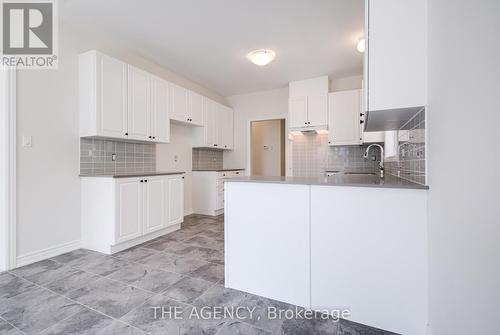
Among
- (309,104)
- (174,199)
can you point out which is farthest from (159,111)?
(309,104)

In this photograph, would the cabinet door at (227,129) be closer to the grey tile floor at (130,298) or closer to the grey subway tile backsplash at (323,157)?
the grey subway tile backsplash at (323,157)

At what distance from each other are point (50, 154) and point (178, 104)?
1.81m

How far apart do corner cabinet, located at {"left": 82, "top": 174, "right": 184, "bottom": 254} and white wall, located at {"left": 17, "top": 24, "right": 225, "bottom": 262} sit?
0.17m

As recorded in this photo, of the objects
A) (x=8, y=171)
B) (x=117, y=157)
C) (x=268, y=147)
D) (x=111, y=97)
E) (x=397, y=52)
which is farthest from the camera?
(x=268, y=147)

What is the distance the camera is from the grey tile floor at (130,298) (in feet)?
4.33

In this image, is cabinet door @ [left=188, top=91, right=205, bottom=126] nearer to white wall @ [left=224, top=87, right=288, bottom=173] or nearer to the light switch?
white wall @ [left=224, top=87, right=288, bottom=173]

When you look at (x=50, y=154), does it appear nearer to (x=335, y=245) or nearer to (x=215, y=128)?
(x=215, y=128)

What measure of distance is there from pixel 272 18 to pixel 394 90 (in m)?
1.83

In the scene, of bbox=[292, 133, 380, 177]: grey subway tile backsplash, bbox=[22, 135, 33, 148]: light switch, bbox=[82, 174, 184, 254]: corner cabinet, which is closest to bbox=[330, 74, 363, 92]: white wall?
bbox=[292, 133, 380, 177]: grey subway tile backsplash

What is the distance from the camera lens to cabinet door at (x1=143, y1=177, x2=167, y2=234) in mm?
2805

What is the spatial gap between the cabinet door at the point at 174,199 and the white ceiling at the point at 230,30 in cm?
183

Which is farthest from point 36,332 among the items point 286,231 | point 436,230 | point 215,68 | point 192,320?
point 215,68

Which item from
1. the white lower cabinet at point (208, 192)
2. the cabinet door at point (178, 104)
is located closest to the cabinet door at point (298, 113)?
the white lower cabinet at point (208, 192)

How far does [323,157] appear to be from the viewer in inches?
173
